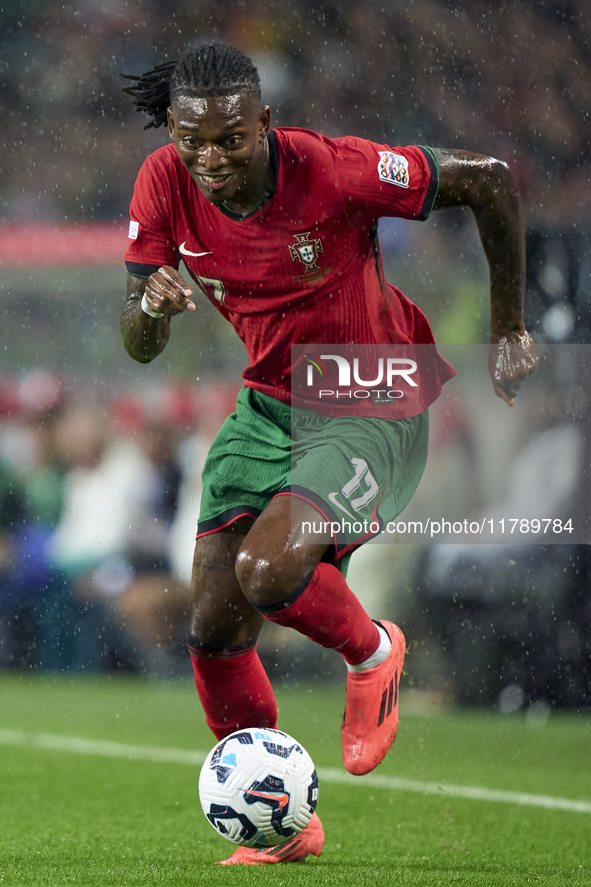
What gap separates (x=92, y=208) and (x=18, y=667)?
115 inches

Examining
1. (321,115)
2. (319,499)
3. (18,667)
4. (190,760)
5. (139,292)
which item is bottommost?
(18,667)

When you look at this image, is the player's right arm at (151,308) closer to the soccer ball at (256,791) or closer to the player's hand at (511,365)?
the player's hand at (511,365)

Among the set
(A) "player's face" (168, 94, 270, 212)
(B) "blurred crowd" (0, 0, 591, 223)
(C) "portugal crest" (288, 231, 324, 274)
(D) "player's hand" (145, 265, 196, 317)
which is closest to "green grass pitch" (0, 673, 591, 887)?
(D) "player's hand" (145, 265, 196, 317)

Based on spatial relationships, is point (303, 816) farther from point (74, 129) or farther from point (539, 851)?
point (74, 129)

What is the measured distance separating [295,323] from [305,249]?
0.18 metres

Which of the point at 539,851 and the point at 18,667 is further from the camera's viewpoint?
the point at 18,667

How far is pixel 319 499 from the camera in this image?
2656 mm

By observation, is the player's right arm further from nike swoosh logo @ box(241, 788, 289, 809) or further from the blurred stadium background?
the blurred stadium background

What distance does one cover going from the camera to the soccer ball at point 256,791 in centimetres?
264

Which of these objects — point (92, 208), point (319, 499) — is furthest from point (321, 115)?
point (319, 499)

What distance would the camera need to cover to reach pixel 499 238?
9.48 ft

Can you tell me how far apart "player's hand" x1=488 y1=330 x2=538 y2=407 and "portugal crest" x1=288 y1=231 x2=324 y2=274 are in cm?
53

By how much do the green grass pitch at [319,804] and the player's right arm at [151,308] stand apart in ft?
4.04

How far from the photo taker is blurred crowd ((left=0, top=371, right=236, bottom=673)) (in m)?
6.37
